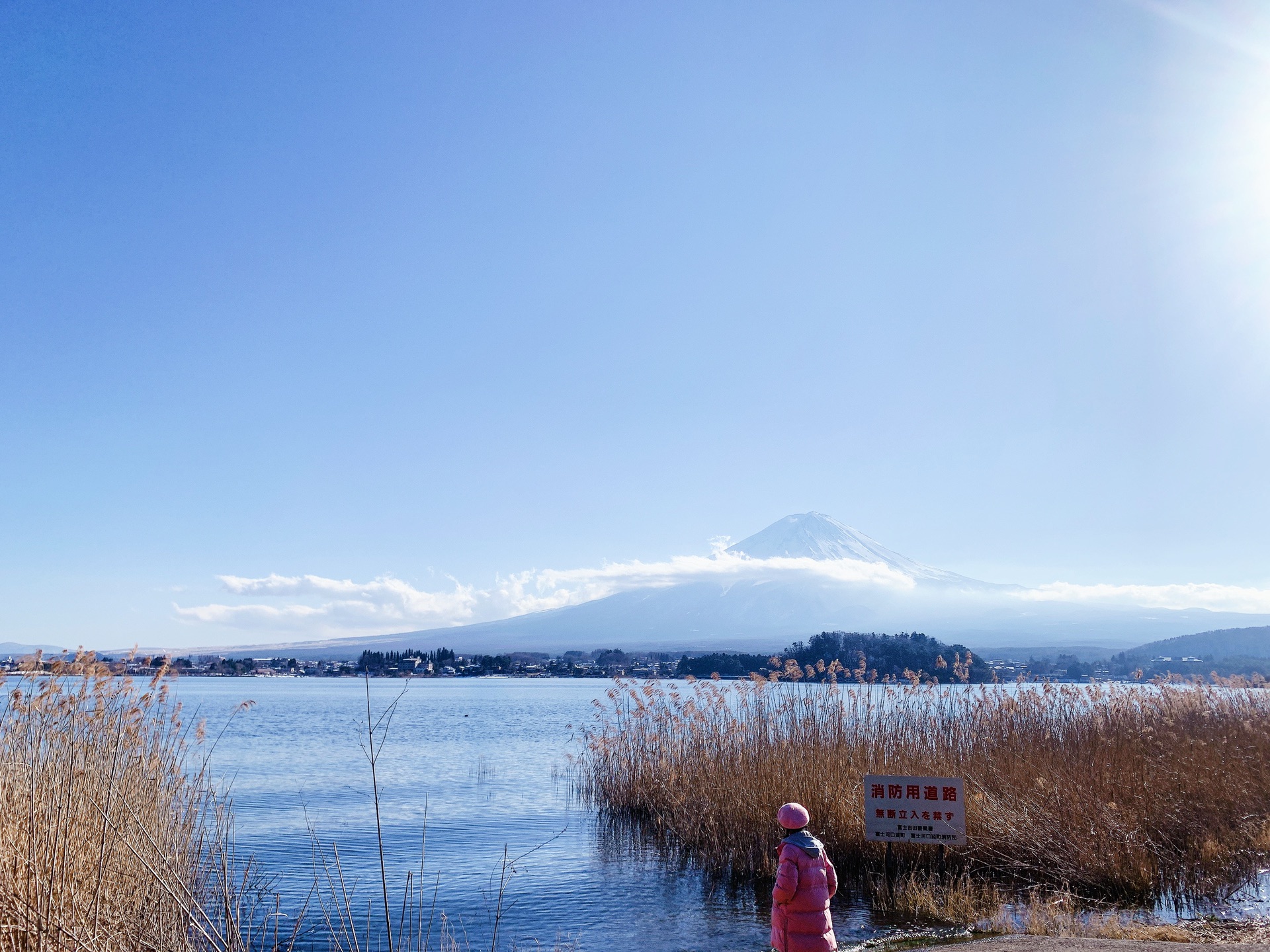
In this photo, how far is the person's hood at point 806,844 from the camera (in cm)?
564

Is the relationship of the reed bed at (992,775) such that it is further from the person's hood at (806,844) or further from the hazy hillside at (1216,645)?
→ the hazy hillside at (1216,645)

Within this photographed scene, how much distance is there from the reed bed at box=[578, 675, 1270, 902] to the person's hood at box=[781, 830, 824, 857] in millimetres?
3755

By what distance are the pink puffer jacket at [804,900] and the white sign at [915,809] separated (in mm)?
3245

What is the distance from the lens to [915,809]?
28.5 ft

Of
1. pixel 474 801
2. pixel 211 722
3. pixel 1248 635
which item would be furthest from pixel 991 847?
pixel 1248 635

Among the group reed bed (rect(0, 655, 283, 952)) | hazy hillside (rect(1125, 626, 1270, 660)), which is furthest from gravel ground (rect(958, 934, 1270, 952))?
hazy hillside (rect(1125, 626, 1270, 660))

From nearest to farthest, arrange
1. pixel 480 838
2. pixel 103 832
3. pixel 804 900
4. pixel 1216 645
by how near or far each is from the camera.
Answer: pixel 103 832 < pixel 804 900 < pixel 480 838 < pixel 1216 645

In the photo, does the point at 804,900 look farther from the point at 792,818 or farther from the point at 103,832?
the point at 103,832

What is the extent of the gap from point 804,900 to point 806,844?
0.34 m

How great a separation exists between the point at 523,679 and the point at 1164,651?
7978 cm

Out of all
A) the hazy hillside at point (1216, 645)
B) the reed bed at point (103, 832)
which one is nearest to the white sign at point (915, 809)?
the reed bed at point (103, 832)

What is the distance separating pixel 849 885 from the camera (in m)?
9.99

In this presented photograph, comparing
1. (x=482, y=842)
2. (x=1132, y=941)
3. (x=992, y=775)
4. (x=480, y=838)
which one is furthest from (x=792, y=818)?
(x=480, y=838)

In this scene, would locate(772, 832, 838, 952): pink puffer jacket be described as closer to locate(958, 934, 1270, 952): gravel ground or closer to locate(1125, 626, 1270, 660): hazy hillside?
locate(958, 934, 1270, 952): gravel ground
